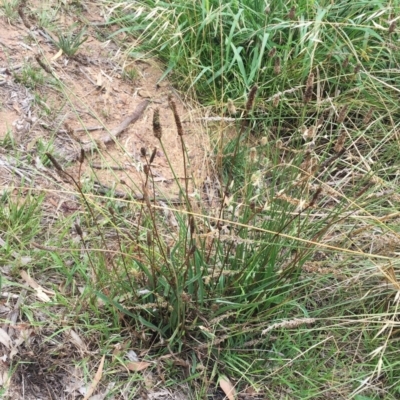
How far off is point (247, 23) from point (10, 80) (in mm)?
1290

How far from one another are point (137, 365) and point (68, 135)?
124 centimetres

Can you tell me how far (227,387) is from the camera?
2004mm

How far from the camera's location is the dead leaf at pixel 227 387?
1980mm

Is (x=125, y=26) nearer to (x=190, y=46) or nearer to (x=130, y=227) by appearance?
(x=190, y=46)

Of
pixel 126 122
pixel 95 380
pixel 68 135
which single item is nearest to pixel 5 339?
pixel 95 380

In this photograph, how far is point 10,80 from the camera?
2.81 metres

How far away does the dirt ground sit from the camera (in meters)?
1.91

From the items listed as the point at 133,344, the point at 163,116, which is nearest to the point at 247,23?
the point at 163,116

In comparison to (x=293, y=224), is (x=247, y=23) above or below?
above

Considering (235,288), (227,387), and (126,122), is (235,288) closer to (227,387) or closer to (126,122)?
(227,387)

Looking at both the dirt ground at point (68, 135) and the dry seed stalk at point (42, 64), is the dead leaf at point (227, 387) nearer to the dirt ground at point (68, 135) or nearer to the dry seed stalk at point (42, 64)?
the dirt ground at point (68, 135)

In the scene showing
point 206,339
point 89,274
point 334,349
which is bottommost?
point 334,349

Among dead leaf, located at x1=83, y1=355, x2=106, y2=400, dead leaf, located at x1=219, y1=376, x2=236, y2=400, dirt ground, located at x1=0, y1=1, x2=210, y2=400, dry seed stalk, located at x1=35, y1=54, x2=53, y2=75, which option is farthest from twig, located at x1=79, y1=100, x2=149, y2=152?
dead leaf, located at x1=219, y1=376, x2=236, y2=400

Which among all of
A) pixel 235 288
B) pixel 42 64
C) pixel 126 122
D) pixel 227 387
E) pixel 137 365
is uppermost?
pixel 42 64
